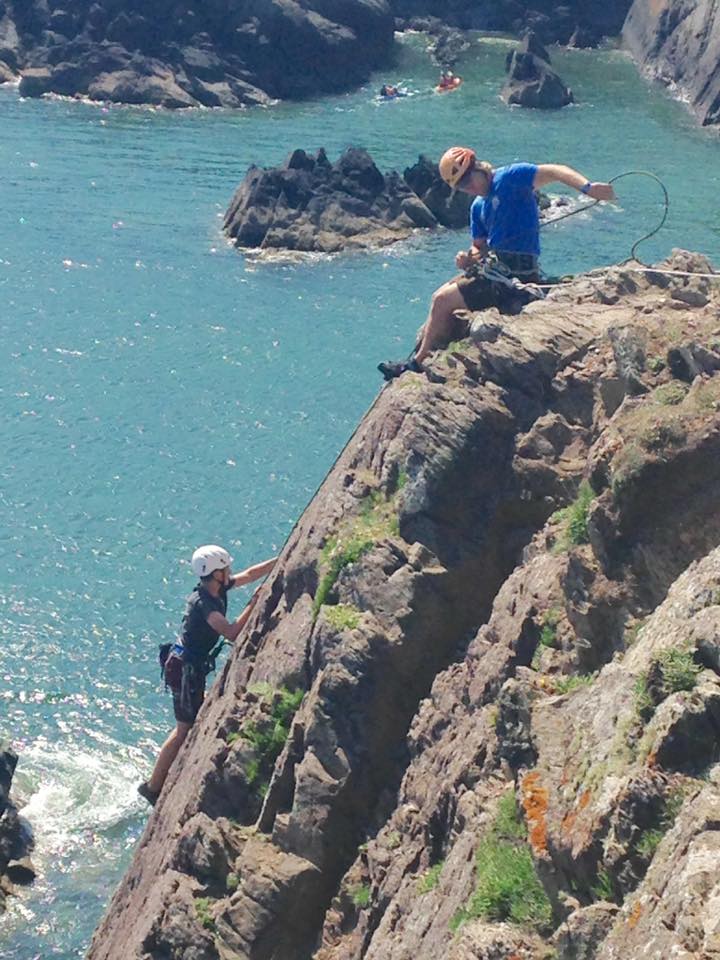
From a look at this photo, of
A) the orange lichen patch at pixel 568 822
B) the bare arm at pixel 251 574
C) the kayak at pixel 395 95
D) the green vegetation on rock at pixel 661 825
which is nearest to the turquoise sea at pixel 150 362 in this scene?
the kayak at pixel 395 95

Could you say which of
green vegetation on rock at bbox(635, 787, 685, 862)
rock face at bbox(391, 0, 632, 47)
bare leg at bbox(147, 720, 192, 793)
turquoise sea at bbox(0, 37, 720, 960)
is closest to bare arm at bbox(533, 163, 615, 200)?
bare leg at bbox(147, 720, 192, 793)

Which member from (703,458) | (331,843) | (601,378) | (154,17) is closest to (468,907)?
(331,843)

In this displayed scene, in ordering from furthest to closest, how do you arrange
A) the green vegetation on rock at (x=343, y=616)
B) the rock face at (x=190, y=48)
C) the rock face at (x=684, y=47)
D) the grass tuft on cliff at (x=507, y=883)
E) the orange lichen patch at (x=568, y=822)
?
the rock face at (x=190, y=48), the rock face at (x=684, y=47), the green vegetation on rock at (x=343, y=616), the grass tuft on cliff at (x=507, y=883), the orange lichen patch at (x=568, y=822)

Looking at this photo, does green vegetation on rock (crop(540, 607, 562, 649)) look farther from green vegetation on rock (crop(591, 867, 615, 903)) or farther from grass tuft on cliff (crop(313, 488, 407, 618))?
green vegetation on rock (crop(591, 867, 615, 903))

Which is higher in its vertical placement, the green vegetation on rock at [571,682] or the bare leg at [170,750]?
the green vegetation on rock at [571,682]

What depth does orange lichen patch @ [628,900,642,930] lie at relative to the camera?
26.4 ft

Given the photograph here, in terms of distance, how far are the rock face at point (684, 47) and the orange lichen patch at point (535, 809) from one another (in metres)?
70.0

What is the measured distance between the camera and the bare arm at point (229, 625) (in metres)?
17.4

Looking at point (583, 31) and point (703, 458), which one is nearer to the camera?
point (703, 458)

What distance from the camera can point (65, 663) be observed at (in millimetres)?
31531

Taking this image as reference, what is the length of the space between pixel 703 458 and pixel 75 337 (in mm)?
39827

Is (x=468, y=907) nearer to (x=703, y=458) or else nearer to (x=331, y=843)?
(x=331, y=843)

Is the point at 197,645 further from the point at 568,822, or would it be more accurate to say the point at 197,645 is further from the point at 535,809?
the point at 568,822

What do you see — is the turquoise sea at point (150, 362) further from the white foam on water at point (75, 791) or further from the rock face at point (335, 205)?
the rock face at point (335, 205)
